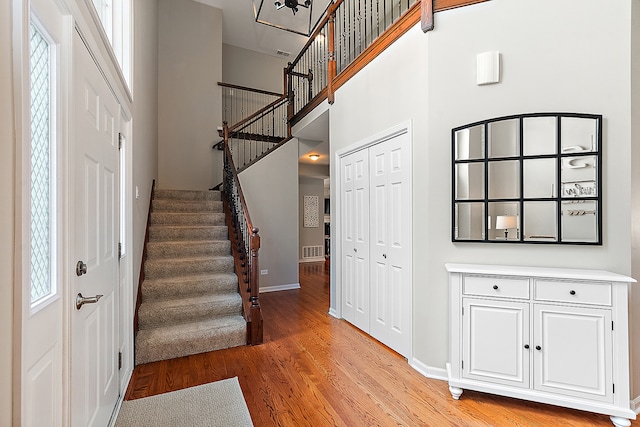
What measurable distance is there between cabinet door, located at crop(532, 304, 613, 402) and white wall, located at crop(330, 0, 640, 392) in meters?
0.36

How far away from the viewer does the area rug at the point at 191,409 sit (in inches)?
74.7

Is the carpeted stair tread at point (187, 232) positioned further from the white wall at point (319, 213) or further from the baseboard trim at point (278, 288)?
the white wall at point (319, 213)

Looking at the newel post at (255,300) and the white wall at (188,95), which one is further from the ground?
the white wall at (188,95)

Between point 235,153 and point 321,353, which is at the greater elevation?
point 235,153

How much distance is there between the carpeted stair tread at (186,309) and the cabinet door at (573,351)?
2.65 meters

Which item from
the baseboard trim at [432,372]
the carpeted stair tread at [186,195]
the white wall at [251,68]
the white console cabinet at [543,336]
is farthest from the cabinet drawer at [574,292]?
the white wall at [251,68]

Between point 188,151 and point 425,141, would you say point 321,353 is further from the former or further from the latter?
point 188,151

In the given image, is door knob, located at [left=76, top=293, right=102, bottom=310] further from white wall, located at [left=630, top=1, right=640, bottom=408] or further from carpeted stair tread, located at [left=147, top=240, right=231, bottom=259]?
white wall, located at [left=630, top=1, right=640, bottom=408]

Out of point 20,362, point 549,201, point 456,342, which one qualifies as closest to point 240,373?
point 456,342

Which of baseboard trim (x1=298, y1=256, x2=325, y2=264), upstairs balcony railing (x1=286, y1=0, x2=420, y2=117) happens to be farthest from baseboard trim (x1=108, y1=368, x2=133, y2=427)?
baseboard trim (x1=298, y1=256, x2=325, y2=264)

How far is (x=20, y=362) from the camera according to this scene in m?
0.86

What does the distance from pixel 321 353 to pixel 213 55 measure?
553 centimetres

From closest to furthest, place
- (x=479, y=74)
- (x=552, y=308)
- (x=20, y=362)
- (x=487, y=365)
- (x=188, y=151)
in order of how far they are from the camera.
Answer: (x=20, y=362), (x=552, y=308), (x=487, y=365), (x=479, y=74), (x=188, y=151)

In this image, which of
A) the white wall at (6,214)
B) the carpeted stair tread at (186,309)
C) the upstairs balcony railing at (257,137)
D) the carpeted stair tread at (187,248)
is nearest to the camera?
the white wall at (6,214)
